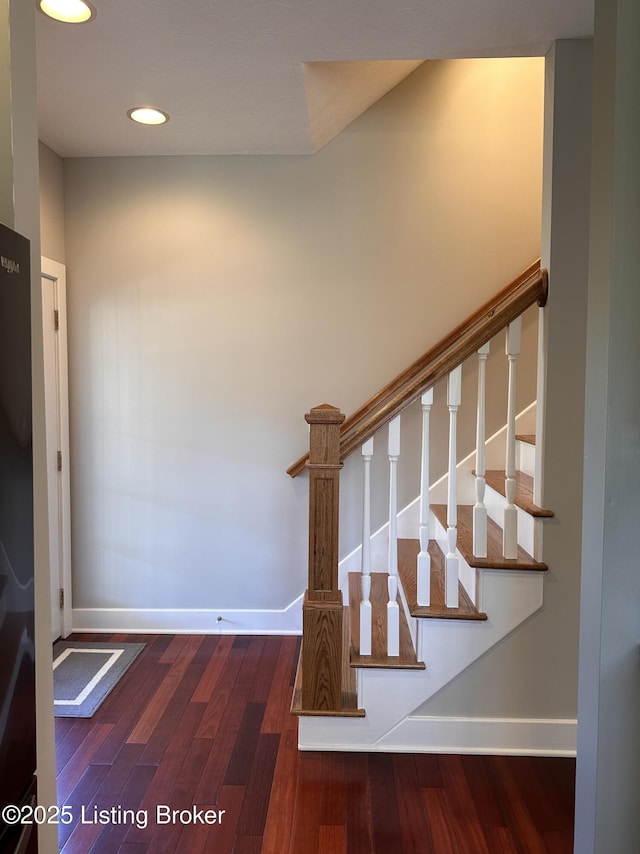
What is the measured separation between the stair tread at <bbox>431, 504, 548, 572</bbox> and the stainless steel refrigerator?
57.5 inches

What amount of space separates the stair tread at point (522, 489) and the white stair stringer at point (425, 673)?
261 millimetres

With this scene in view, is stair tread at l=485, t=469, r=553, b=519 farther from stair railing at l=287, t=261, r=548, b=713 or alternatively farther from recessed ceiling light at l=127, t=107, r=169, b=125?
recessed ceiling light at l=127, t=107, r=169, b=125

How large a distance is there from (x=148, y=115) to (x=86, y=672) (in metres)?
2.56

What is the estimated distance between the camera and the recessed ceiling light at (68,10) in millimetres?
1673

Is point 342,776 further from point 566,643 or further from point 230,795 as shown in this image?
point 566,643

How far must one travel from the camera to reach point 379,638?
2.17 m

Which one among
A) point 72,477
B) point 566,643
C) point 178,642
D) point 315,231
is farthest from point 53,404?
point 566,643

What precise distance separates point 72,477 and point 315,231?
6.17 feet

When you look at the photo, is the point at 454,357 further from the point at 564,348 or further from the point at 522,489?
the point at 522,489

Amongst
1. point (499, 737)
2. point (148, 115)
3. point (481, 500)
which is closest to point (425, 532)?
point (481, 500)

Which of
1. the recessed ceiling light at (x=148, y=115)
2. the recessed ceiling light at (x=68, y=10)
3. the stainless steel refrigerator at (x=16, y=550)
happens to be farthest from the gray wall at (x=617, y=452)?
the recessed ceiling light at (x=148, y=115)

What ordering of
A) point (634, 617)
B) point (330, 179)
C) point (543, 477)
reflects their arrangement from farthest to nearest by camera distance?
1. point (330, 179)
2. point (543, 477)
3. point (634, 617)

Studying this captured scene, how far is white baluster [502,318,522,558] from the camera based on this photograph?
77.5 inches

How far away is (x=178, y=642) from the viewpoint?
2.90 meters
